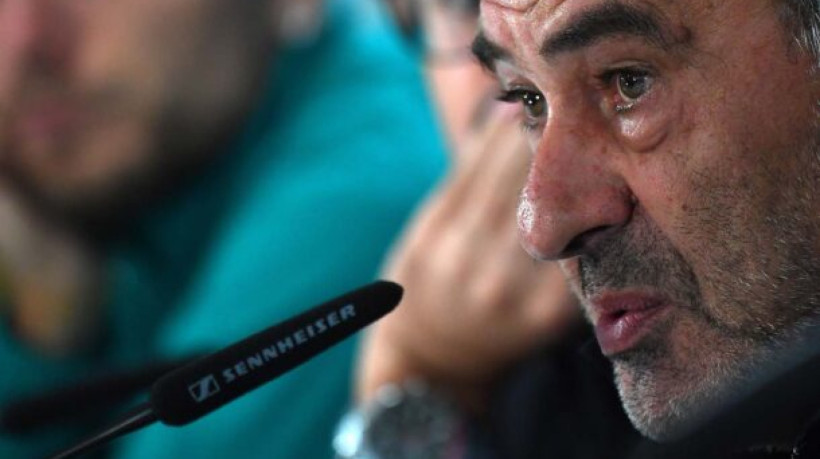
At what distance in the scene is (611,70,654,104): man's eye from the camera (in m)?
0.67

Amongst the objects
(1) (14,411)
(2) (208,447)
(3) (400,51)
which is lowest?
(2) (208,447)

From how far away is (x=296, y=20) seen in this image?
5.65ft

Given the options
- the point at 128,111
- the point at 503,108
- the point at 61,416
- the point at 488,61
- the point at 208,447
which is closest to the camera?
the point at 488,61

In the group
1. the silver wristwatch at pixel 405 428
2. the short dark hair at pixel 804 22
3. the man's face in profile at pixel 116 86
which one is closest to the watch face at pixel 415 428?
the silver wristwatch at pixel 405 428

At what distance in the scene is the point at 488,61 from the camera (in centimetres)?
76

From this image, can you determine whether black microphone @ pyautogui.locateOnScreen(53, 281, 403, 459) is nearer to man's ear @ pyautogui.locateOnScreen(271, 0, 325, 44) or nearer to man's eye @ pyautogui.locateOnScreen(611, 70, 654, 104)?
man's eye @ pyautogui.locateOnScreen(611, 70, 654, 104)

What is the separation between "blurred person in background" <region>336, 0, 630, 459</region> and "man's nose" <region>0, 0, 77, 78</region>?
0.58 m

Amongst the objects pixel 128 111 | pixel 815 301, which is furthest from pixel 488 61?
pixel 128 111

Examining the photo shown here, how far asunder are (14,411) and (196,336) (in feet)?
1.32

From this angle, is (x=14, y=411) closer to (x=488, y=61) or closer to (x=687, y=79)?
(x=488, y=61)

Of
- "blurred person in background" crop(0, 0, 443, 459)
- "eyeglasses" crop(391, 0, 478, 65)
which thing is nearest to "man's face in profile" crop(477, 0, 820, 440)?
"eyeglasses" crop(391, 0, 478, 65)

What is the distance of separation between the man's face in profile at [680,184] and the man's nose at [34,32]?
3.25 feet

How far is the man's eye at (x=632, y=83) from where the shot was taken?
671mm

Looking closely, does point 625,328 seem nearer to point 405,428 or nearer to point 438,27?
point 405,428
